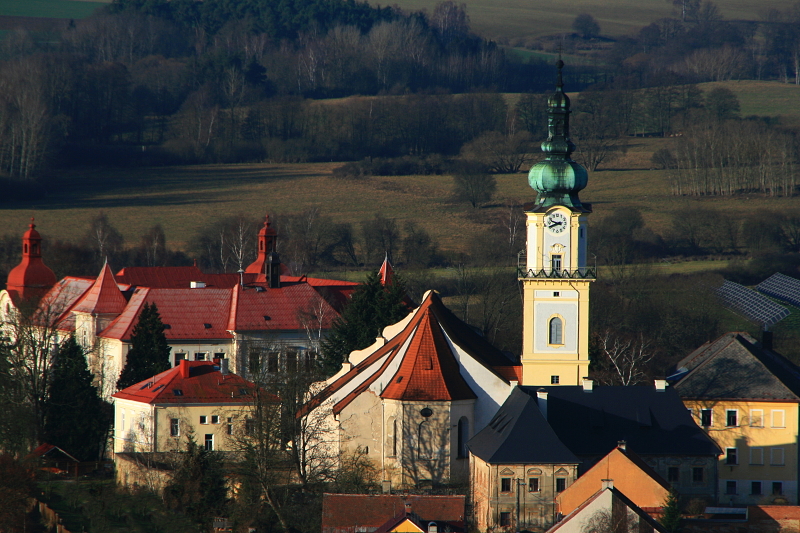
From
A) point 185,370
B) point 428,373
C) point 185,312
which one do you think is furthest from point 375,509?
point 185,312

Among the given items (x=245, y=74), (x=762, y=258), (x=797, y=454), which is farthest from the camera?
(x=245, y=74)

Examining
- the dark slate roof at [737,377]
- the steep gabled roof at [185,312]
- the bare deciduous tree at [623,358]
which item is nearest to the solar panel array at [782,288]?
the bare deciduous tree at [623,358]

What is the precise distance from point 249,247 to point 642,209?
28.2 m

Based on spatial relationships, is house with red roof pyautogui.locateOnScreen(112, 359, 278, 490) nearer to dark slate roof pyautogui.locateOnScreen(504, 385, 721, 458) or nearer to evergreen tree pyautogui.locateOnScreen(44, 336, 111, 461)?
evergreen tree pyautogui.locateOnScreen(44, 336, 111, 461)

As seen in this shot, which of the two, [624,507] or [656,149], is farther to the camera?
[656,149]

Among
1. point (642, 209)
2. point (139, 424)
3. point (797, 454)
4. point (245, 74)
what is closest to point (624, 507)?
point (797, 454)

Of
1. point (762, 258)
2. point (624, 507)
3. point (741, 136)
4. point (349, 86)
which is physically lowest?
point (624, 507)

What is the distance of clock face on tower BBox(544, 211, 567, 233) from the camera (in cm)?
5325

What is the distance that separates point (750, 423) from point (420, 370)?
40.0 ft

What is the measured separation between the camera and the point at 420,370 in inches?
1977

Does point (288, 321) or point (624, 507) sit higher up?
point (288, 321)

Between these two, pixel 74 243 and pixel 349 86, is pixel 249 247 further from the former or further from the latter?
pixel 349 86

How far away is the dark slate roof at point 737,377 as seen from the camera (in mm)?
54250

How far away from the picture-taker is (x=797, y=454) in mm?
53781
